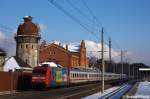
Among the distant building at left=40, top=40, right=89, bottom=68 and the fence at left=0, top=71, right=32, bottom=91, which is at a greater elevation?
the distant building at left=40, top=40, right=89, bottom=68

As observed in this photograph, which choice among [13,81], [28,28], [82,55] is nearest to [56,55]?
[82,55]

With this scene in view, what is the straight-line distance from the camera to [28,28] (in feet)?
345

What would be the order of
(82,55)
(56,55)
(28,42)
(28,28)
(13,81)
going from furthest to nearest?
1. (82,55)
2. (56,55)
3. (28,28)
4. (28,42)
5. (13,81)

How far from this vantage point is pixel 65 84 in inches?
2443

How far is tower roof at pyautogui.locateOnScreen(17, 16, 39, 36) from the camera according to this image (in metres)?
105

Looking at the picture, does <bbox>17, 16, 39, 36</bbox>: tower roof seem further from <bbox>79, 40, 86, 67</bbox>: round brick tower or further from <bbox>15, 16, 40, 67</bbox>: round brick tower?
<bbox>79, 40, 86, 67</bbox>: round brick tower

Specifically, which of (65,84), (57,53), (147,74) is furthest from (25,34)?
(147,74)

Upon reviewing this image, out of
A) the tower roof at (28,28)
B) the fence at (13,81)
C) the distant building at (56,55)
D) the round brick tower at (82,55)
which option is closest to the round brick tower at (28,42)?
the tower roof at (28,28)

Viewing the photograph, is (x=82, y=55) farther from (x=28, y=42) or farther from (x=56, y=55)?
(x=28, y=42)

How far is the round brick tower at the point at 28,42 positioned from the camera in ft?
332

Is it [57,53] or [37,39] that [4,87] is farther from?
[57,53]

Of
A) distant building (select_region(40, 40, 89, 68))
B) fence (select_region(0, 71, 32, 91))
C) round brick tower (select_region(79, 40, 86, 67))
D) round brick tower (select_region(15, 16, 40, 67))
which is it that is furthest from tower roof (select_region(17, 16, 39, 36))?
fence (select_region(0, 71, 32, 91))

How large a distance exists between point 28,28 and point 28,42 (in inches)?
165

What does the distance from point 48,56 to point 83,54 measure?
23.1 metres
